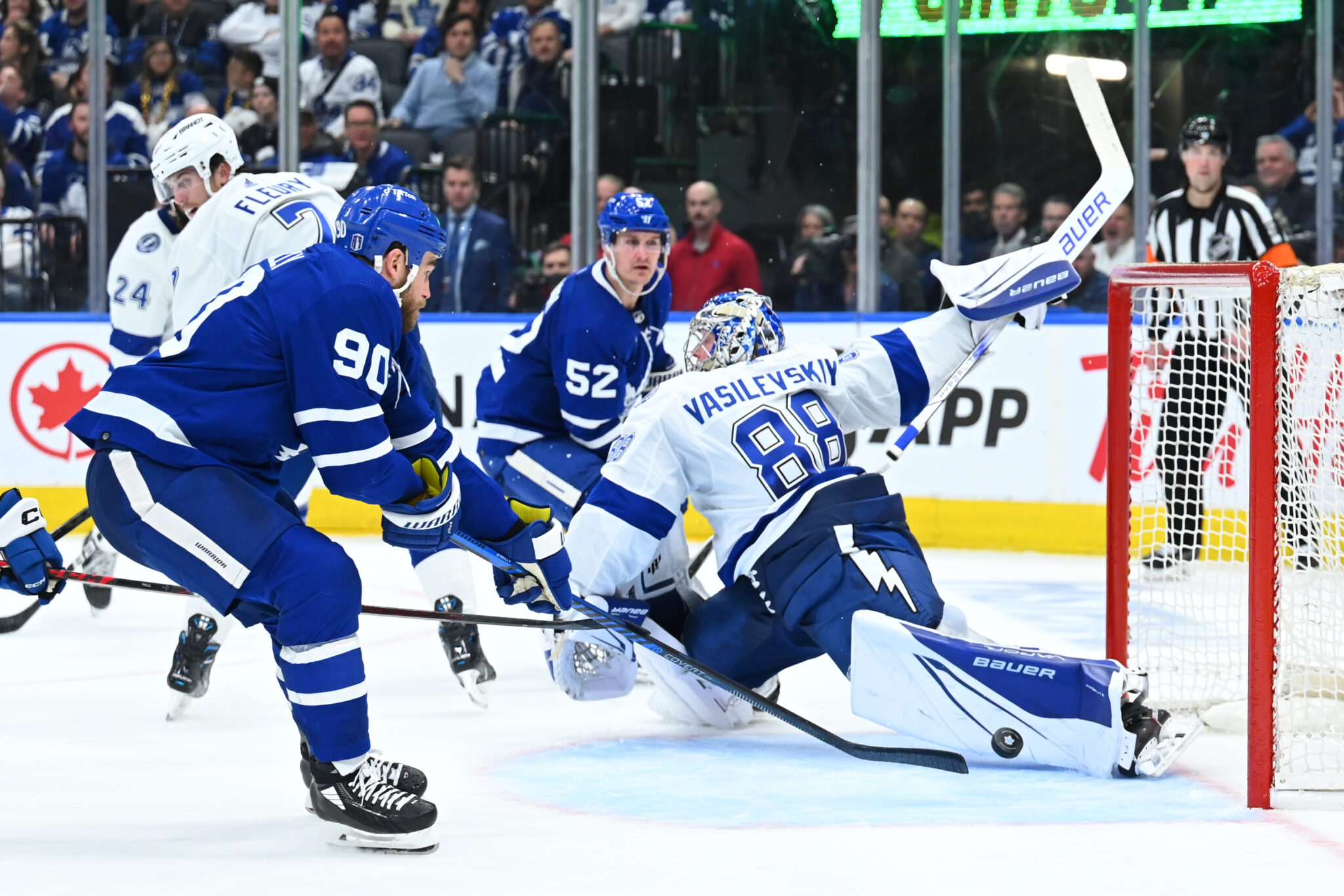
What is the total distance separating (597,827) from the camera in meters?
2.59

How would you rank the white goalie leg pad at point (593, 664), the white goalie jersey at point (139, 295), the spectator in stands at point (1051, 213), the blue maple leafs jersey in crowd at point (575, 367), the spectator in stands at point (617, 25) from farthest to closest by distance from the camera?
the spectator in stands at point (617, 25) → the spectator in stands at point (1051, 213) → the white goalie jersey at point (139, 295) → the blue maple leafs jersey in crowd at point (575, 367) → the white goalie leg pad at point (593, 664)

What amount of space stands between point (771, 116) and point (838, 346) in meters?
0.93

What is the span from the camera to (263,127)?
6898 millimetres

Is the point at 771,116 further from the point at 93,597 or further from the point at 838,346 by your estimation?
the point at 93,597

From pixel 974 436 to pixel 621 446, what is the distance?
3.01 metres

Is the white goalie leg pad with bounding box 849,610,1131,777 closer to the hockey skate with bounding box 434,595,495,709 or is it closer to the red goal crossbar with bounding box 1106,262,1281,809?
the red goal crossbar with bounding box 1106,262,1281,809

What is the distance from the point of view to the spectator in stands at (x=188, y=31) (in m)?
7.03

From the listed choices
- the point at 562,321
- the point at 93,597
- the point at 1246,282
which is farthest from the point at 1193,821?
the point at 93,597

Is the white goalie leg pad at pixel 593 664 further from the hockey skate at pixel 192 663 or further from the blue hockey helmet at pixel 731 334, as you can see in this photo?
the hockey skate at pixel 192 663

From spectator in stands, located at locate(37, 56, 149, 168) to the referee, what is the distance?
12.7 ft

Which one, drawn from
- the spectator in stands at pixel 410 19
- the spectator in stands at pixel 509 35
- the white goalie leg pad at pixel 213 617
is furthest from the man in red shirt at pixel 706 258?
the white goalie leg pad at pixel 213 617

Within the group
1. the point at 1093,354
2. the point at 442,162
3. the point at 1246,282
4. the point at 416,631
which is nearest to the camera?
the point at 1246,282

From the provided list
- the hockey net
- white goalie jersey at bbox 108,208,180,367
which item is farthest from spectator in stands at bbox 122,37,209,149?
the hockey net

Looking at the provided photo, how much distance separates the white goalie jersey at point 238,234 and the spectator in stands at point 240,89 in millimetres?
3305
